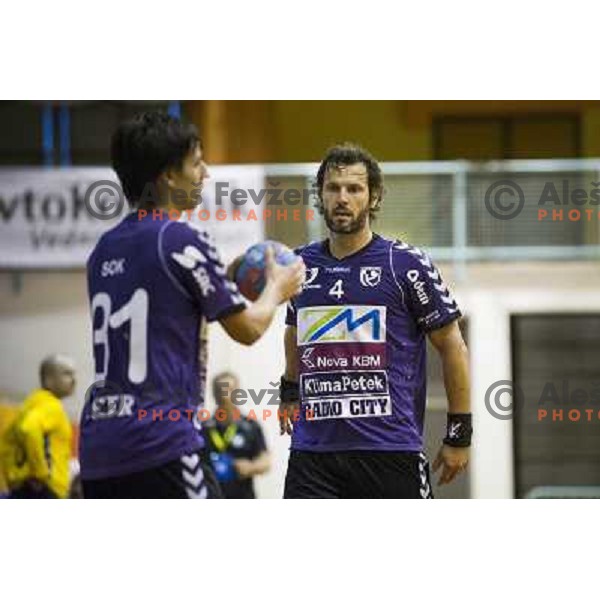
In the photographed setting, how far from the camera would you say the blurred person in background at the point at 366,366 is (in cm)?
596

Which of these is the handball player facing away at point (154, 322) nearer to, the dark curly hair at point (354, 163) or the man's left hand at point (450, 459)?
the man's left hand at point (450, 459)

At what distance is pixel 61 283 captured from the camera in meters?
Answer: 8.05

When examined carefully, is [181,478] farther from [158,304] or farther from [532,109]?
[532,109]

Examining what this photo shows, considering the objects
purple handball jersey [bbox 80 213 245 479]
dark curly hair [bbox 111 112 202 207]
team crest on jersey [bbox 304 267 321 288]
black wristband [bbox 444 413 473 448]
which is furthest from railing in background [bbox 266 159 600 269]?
purple handball jersey [bbox 80 213 245 479]

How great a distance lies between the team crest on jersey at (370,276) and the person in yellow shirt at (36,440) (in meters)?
2.17

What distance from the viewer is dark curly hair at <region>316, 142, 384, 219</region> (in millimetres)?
6441

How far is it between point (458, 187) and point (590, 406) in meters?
1.42

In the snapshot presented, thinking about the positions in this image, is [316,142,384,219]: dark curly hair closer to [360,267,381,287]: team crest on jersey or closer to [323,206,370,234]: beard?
[323,206,370,234]: beard

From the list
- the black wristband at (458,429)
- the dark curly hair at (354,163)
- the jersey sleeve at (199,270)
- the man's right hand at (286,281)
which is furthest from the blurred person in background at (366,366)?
the jersey sleeve at (199,270)

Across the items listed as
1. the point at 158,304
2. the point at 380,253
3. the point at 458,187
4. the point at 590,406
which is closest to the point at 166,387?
the point at 158,304

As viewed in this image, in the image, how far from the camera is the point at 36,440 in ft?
25.9

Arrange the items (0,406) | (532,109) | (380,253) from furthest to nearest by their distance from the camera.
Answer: (0,406)
(532,109)
(380,253)

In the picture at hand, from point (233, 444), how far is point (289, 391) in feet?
3.51

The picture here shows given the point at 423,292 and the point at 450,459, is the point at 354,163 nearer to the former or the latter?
the point at 423,292
